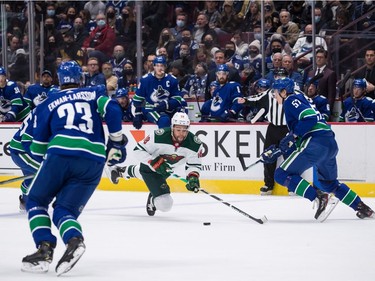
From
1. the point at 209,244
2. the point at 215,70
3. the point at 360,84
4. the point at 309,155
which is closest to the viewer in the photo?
the point at 209,244

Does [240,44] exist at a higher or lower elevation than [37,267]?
higher

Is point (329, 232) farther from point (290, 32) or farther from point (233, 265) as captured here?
point (290, 32)

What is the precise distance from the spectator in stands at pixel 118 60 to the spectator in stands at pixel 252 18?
1593mm

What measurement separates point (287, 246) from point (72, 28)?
7.83 meters

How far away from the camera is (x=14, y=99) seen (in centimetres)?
1243

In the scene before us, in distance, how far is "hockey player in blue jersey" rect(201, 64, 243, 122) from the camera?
38.6ft

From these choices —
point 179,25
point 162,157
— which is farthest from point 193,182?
point 179,25

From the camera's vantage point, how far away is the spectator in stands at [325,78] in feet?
37.3

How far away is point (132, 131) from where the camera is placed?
39.5ft

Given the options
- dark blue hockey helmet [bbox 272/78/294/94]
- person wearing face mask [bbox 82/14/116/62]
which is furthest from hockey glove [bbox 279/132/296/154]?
person wearing face mask [bbox 82/14/116/62]

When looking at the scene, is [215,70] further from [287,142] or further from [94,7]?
[287,142]

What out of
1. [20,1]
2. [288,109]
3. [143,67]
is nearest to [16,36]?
[20,1]

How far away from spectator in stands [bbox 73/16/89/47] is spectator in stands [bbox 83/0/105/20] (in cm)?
18

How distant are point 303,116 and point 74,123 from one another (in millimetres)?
3203
